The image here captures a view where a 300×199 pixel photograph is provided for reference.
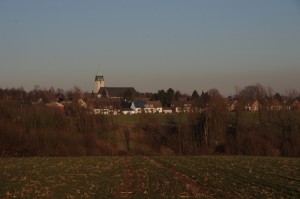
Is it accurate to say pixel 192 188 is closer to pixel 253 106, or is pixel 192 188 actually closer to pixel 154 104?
pixel 253 106

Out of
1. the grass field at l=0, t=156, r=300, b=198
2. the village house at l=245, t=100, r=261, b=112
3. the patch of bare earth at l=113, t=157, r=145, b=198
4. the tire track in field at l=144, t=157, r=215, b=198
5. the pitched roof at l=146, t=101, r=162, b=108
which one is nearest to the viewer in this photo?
the tire track in field at l=144, t=157, r=215, b=198

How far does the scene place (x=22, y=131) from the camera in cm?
6481

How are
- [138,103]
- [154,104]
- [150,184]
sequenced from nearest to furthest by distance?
[150,184] < [138,103] < [154,104]

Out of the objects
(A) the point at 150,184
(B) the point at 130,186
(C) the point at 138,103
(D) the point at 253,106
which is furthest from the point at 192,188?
(C) the point at 138,103

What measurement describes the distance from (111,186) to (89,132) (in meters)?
53.2

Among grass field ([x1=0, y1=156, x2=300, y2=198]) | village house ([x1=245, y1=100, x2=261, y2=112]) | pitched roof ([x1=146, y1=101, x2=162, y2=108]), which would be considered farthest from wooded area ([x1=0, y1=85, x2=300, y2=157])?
pitched roof ([x1=146, y1=101, x2=162, y2=108])

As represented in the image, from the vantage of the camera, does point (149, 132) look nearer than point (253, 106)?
Yes

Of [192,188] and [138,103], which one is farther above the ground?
[138,103]

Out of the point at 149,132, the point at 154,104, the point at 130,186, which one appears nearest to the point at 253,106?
the point at 149,132

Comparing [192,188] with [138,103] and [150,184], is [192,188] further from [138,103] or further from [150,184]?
[138,103]

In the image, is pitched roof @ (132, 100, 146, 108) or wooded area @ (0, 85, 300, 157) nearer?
wooded area @ (0, 85, 300, 157)

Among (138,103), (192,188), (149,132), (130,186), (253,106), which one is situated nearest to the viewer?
(192,188)

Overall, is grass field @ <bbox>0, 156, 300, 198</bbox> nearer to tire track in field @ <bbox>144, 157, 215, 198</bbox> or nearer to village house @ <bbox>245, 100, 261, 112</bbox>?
tire track in field @ <bbox>144, 157, 215, 198</bbox>

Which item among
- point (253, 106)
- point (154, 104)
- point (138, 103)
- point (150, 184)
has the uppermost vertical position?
point (138, 103)
